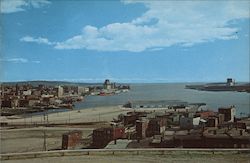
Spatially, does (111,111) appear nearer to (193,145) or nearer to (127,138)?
(127,138)

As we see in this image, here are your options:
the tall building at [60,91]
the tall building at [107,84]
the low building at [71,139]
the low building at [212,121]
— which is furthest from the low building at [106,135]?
the low building at [212,121]

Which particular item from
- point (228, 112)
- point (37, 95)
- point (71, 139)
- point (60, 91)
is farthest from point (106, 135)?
point (228, 112)

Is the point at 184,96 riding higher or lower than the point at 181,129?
higher

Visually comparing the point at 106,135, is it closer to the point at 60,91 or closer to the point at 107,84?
the point at 107,84

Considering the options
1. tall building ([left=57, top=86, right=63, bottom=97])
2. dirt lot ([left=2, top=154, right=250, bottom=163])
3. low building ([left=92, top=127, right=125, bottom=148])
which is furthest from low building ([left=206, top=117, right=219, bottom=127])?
tall building ([left=57, top=86, right=63, bottom=97])

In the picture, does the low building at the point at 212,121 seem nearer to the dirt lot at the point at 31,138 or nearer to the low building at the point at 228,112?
the low building at the point at 228,112

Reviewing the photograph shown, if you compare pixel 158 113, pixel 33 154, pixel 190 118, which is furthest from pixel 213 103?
pixel 33 154

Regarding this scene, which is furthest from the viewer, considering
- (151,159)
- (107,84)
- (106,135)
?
(107,84)

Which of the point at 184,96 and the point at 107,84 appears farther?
the point at 107,84

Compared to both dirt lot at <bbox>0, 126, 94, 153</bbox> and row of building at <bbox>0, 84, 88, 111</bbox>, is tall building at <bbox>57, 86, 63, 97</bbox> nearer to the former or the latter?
row of building at <bbox>0, 84, 88, 111</bbox>
